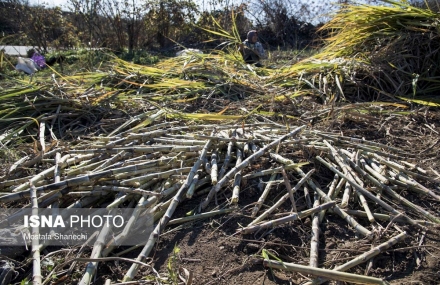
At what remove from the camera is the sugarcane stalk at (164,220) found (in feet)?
5.26

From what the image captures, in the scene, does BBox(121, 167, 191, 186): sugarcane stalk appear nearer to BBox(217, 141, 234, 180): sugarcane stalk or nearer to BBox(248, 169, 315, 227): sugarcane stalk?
BBox(217, 141, 234, 180): sugarcane stalk

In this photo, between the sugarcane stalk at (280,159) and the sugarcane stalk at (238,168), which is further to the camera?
the sugarcane stalk at (280,159)

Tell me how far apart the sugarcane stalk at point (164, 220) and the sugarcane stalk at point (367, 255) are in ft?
2.27

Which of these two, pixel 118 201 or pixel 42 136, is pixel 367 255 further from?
pixel 42 136

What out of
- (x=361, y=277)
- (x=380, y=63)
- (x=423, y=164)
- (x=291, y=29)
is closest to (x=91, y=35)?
(x=291, y=29)

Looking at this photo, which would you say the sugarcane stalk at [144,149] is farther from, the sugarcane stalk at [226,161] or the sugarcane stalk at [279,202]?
the sugarcane stalk at [279,202]

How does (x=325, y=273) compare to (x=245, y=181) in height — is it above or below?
below

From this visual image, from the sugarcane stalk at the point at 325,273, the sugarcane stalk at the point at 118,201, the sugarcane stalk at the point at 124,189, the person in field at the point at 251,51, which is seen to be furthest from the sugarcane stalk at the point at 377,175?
the person in field at the point at 251,51

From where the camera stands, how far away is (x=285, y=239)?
180 centimetres

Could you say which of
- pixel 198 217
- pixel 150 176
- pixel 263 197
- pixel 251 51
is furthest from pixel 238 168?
pixel 251 51

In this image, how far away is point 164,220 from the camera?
6.11 feet

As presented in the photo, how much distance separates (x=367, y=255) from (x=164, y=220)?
910 millimetres

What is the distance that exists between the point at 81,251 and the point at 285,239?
36.1 inches

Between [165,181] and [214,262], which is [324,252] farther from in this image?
[165,181]
